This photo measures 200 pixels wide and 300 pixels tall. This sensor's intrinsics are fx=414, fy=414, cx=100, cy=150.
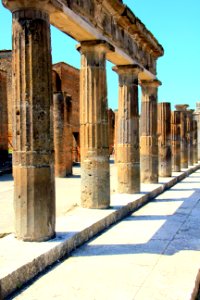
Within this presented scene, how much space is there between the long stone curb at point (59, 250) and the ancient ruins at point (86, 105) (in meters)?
0.29

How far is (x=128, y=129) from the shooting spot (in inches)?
396

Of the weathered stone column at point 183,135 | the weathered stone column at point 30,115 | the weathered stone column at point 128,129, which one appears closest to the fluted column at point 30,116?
the weathered stone column at point 30,115

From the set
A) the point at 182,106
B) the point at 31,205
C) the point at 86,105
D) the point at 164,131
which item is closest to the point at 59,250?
the point at 31,205

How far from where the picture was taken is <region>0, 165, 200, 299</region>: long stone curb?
13.9 ft

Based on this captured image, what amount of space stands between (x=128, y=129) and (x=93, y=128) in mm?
2300

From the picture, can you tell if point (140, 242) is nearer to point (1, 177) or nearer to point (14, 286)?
point (14, 286)

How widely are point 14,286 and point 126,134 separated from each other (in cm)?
626

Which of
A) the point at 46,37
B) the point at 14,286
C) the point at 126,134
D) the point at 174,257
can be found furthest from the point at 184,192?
the point at 14,286

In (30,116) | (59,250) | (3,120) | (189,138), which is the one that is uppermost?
(3,120)

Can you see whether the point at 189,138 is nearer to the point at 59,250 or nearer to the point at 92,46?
the point at 92,46

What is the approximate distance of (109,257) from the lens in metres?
5.33

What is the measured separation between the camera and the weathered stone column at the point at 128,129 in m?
10.0

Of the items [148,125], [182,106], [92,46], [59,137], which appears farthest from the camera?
[182,106]

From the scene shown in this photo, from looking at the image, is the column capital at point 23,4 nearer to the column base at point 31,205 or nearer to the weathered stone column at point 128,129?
the column base at point 31,205
